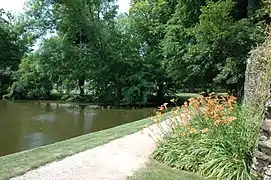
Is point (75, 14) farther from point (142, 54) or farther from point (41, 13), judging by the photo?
point (142, 54)

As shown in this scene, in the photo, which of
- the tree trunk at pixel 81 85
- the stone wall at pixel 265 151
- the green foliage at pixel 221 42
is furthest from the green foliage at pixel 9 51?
the stone wall at pixel 265 151

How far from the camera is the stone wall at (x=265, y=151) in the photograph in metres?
3.56

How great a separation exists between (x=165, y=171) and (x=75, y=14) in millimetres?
20414

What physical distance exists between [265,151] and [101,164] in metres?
2.51

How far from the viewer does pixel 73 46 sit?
23953mm

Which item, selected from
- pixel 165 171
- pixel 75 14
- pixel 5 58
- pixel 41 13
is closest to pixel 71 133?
pixel 165 171

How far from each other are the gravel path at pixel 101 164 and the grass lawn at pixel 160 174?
16 cm

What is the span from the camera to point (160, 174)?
4660mm

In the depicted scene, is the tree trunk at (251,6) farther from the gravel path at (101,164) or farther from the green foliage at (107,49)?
the gravel path at (101,164)

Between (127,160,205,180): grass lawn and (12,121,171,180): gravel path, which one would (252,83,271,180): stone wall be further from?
(12,121,171,180): gravel path

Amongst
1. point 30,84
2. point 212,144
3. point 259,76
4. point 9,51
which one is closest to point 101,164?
point 212,144

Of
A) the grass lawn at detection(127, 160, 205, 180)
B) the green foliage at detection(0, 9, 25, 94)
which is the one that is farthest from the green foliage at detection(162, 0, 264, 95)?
the green foliage at detection(0, 9, 25, 94)

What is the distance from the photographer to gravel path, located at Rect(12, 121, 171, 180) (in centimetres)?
461

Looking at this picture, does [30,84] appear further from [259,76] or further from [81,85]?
[259,76]
